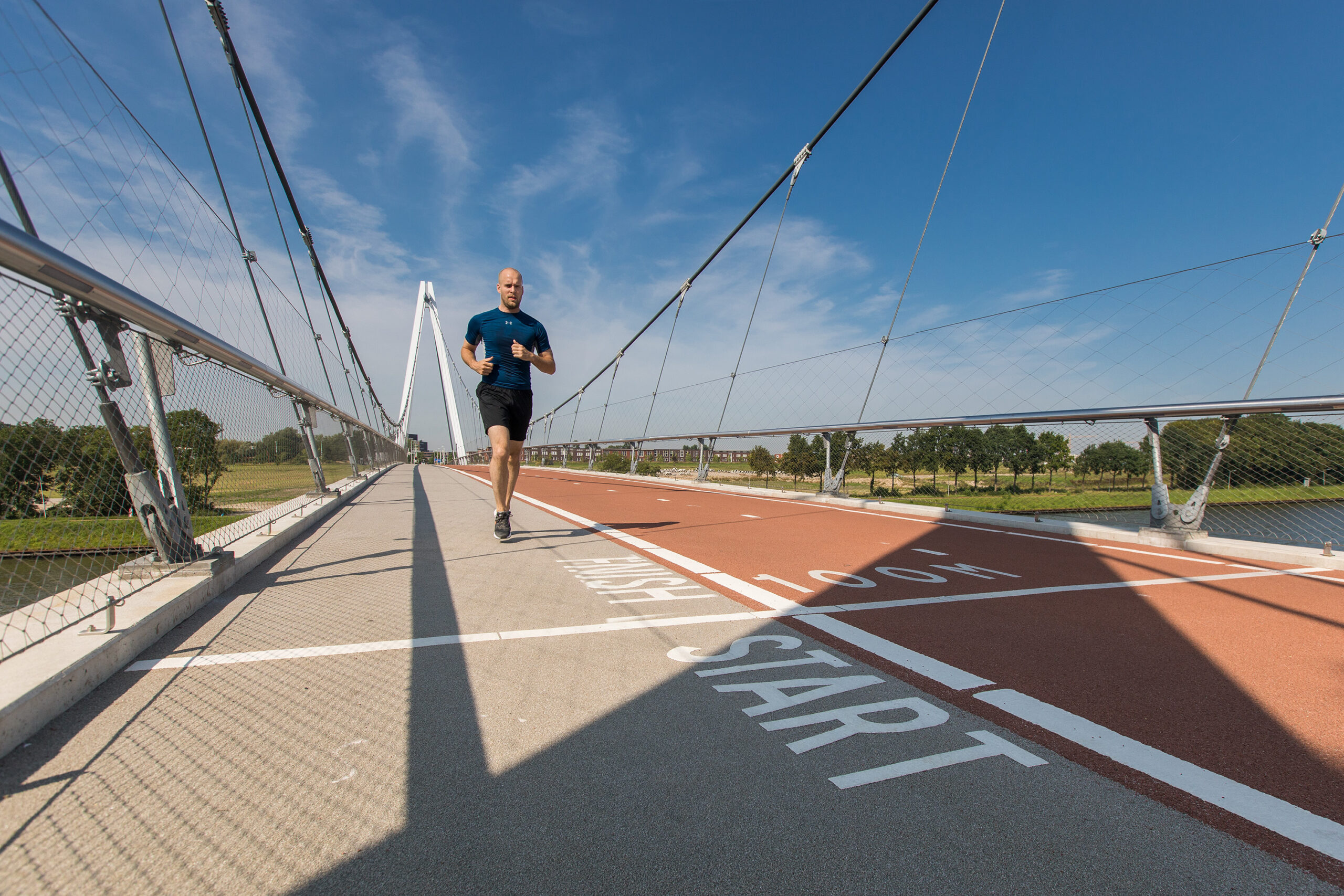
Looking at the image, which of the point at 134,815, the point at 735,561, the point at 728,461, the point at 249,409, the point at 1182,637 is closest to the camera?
the point at 134,815

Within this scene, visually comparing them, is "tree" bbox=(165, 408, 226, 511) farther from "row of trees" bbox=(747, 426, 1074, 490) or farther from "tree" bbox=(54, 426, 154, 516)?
"row of trees" bbox=(747, 426, 1074, 490)

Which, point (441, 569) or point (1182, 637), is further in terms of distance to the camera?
point (441, 569)

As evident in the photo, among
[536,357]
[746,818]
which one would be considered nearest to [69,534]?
[536,357]

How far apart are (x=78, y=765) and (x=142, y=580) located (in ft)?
5.75

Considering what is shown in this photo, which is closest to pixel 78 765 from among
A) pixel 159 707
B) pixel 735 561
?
pixel 159 707

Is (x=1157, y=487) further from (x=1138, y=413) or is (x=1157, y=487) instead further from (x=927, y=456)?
(x=927, y=456)

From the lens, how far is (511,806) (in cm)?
136

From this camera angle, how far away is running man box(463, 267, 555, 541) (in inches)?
207

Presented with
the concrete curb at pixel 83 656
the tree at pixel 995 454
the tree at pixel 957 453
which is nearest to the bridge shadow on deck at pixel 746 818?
the concrete curb at pixel 83 656

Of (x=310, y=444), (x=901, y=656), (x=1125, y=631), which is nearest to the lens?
(x=901, y=656)

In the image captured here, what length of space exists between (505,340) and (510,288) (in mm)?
456

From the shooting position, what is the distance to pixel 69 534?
3.00m

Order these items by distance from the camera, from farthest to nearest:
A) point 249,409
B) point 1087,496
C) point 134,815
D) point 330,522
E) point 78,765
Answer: point 1087,496 < point 330,522 < point 249,409 < point 78,765 < point 134,815

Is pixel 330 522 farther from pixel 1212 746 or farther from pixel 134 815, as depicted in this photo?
pixel 1212 746
